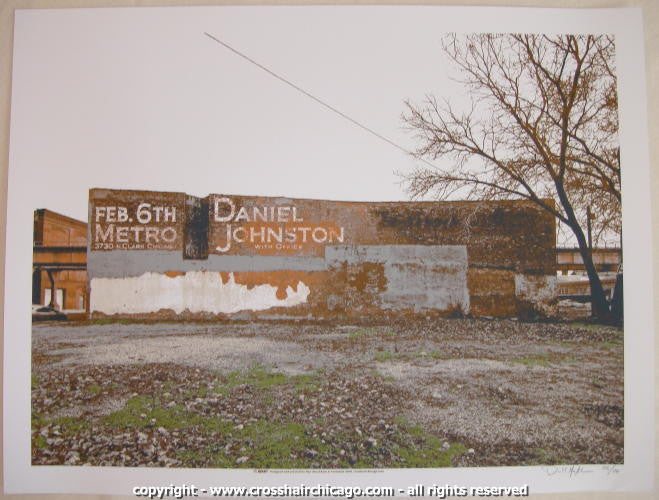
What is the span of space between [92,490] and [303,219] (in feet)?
9.33

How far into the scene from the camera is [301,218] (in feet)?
11.6

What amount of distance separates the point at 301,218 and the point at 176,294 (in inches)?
52.6

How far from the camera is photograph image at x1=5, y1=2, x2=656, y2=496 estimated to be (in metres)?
3.22

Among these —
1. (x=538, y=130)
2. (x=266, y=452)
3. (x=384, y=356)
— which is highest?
(x=538, y=130)

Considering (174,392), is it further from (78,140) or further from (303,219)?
(78,140)

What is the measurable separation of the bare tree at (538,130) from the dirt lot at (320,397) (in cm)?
84

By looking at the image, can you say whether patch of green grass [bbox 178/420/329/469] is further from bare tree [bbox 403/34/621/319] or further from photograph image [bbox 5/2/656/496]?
bare tree [bbox 403/34/621/319]

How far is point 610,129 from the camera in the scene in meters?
3.45

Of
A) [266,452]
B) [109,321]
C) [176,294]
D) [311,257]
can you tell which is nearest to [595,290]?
[311,257]

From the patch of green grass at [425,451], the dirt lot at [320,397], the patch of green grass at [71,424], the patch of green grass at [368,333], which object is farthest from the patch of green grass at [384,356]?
the patch of green grass at [71,424]

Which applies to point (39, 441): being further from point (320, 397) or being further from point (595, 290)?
point (595, 290)

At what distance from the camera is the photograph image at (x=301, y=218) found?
10.6ft

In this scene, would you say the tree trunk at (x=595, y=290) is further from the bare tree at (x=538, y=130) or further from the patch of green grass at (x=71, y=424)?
the patch of green grass at (x=71, y=424)

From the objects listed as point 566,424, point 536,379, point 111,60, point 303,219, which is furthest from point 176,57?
point 566,424
